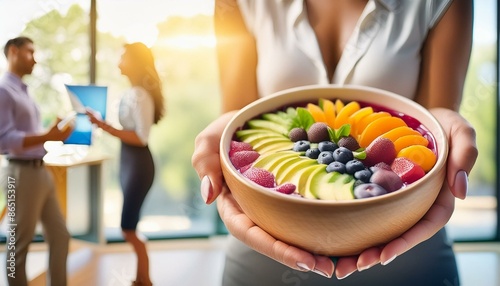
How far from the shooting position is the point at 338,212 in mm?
472

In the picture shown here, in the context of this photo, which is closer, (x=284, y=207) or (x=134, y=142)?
(x=284, y=207)

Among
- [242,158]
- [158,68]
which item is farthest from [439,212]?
[158,68]

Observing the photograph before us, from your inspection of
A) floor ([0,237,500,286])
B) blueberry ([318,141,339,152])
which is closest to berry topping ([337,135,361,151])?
blueberry ([318,141,339,152])

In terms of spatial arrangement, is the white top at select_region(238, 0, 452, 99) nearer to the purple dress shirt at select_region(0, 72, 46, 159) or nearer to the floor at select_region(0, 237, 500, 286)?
the purple dress shirt at select_region(0, 72, 46, 159)

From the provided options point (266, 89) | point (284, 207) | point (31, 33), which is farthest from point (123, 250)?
point (284, 207)

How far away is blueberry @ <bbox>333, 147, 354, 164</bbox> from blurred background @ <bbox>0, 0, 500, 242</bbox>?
60 cm

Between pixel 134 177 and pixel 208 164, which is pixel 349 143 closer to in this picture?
pixel 208 164

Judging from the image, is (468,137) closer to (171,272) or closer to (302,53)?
(302,53)

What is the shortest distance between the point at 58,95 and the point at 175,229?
586 millimetres

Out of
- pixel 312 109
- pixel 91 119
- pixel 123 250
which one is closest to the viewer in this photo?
pixel 312 109

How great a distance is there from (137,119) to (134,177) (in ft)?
0.44

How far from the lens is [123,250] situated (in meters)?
1.25

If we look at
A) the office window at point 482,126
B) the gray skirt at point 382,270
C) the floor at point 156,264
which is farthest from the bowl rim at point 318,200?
the office window at point 482,126

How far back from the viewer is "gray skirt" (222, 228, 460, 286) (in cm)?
68
